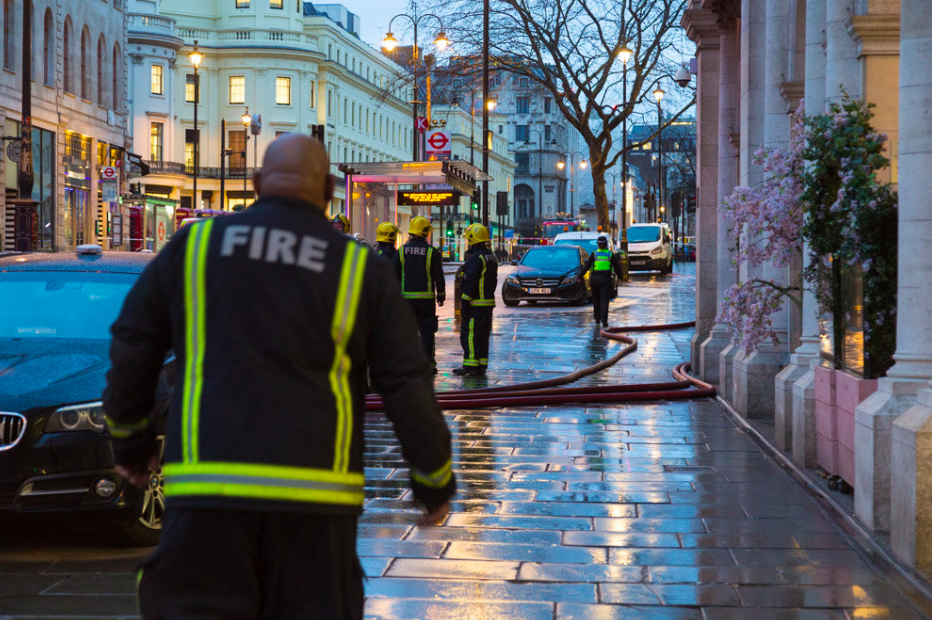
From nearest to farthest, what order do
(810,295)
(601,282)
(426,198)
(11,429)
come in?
(11,429)
(810,295)
(601,282)
(426,198)

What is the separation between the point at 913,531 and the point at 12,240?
36367mm

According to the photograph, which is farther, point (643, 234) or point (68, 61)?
point (643, 234)

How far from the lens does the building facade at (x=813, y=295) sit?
6.71 m

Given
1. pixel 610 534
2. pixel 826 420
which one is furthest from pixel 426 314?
pixel 610 534

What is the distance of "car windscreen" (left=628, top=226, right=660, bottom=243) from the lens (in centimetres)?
5653

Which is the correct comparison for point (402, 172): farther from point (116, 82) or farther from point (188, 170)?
point (188, 170)

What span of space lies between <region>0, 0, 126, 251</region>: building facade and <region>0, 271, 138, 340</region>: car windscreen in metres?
30.6

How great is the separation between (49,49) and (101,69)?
6.08m

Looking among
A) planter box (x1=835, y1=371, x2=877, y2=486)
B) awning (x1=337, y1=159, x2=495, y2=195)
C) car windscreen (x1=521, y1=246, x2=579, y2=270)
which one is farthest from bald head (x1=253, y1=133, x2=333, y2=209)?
car windscreen (x1=521, y1=246, x2=579, y2=270)

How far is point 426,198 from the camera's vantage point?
2509cm

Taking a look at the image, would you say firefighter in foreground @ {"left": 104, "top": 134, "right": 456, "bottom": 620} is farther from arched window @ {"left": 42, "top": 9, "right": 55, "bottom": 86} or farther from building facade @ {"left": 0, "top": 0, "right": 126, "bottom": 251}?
arched window @ {"left": 42, "top": 9, "right": 55, "bottom": 86}

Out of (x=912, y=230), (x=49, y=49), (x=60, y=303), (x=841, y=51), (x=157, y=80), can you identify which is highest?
(x=157, y=80)

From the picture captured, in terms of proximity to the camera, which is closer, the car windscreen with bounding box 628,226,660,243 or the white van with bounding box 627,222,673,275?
the white van with bounding box 627,222,673,275

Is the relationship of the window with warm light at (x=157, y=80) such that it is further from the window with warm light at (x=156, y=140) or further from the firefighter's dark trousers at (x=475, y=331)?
the firefighter's dark trousers at (x=475, y=331)
